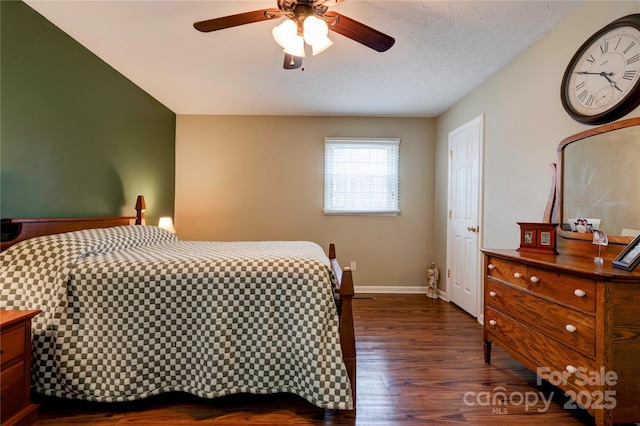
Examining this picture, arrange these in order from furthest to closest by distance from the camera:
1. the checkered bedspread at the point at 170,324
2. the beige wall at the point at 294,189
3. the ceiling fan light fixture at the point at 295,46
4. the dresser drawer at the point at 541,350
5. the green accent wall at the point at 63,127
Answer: the beige wall at the point at 294,189 < the green accent wall at the point at 63,127 < the ceiling fan light fixture at the point at 295,46 < the checkered bedspread at the point at 170,324 < the dresser drawer at the point at 541,350

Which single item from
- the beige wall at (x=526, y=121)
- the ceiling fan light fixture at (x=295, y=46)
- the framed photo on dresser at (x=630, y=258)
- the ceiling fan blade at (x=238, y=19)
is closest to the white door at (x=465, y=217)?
the beige wall at (x=526, y=121)

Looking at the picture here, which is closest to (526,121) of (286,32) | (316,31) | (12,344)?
(316,31)

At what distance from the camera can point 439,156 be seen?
3852mm

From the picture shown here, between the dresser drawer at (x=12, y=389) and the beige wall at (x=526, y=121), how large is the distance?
319 cm

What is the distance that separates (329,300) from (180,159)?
10.7 ft

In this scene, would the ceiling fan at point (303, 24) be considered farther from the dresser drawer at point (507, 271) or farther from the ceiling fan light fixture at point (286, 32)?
the dresser drawer at point (507, 271)

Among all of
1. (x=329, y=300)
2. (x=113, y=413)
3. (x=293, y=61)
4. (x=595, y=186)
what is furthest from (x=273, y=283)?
(x=595, y=186)

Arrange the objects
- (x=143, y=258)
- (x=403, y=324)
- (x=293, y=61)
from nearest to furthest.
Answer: (x=143, y=258) < (x=293, y=61) < (x=403, y=324)

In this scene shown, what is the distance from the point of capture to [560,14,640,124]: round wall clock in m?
1.52

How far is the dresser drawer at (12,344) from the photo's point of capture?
3.98 ft

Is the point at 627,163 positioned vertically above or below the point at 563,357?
above

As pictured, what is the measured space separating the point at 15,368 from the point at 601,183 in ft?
10.3

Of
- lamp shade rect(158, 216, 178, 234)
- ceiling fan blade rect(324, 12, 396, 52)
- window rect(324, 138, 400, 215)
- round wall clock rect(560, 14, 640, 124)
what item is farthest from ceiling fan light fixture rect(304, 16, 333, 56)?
lamp shade rect(158, 216, 178, 234)

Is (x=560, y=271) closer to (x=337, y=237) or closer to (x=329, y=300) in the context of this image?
(x=329, y=300)
